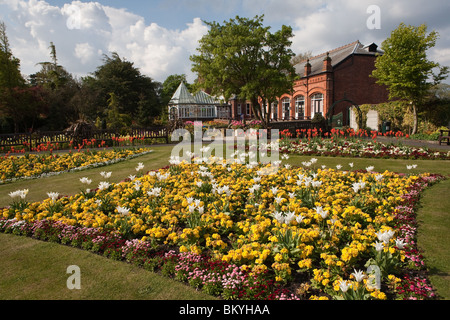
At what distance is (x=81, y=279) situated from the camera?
3523 millimetres

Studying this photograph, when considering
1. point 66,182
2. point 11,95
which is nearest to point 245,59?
point 66,182

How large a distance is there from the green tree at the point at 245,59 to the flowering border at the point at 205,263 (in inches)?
616

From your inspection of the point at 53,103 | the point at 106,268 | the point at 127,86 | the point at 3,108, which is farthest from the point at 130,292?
the point at 127,86

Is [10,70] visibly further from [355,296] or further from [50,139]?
[355,296]

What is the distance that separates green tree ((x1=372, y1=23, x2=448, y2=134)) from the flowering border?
1764 cm

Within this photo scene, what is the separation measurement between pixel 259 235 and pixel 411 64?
67.4ft

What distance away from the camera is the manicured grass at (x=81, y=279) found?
10.6ft

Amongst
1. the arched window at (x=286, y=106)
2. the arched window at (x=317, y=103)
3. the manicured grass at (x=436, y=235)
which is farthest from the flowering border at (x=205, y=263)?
the arched window at (x=286, y=106)

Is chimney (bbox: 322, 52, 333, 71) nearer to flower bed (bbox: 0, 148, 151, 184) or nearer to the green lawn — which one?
flower bed (bbox: 0, 148, 151, 184)

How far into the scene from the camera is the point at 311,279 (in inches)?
127

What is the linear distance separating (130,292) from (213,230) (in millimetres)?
1538
